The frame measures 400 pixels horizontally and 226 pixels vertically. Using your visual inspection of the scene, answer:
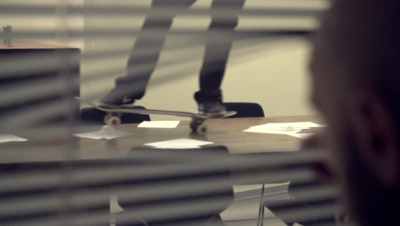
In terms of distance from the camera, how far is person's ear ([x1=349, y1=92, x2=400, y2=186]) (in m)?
0.16

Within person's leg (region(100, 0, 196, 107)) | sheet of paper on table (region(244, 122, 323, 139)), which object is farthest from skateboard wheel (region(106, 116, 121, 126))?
person's leg (region(100, 0, 196, 107))

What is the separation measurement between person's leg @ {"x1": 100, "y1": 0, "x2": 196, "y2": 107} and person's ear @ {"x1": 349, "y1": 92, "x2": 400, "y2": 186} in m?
0.18

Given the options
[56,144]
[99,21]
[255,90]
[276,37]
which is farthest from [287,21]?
[255,90]

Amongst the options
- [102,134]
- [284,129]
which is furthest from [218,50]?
[284,129]

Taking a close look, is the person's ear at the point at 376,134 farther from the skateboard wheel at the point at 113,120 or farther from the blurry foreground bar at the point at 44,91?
the skateboard wheel at the point at 113,120

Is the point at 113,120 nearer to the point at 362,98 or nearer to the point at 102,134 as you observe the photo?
the point at 102,134

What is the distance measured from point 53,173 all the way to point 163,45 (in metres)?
0.12

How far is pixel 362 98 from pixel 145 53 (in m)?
0.19

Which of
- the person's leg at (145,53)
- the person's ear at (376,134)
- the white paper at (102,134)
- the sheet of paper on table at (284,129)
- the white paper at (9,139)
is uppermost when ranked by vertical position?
the person's leg at (145,53)

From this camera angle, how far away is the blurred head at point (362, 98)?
0.15 metres

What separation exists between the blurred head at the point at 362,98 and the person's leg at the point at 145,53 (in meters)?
0.16

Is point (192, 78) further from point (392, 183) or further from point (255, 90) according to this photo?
point (255, 90)

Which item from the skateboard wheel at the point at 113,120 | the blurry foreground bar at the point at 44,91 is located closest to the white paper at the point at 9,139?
the blurry foreground bar at the point at 44,91

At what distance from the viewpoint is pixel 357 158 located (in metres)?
0.17
